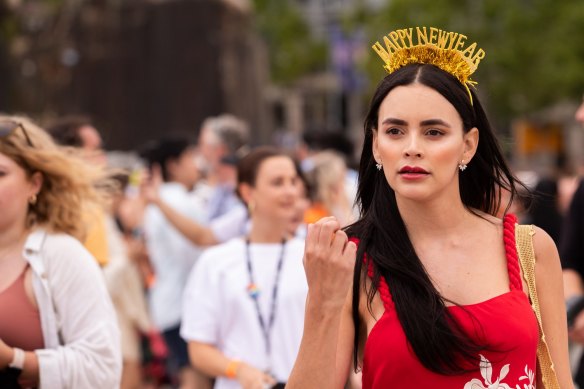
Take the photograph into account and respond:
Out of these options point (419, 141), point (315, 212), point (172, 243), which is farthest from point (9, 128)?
point (172, 243)

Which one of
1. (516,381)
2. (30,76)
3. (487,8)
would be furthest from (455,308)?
(487,8)

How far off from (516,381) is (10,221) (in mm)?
2138

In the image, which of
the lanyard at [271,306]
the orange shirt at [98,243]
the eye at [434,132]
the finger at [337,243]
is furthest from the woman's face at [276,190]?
the finger at [337,243]

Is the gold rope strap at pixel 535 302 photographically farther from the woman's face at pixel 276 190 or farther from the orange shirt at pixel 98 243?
the woman's face at pixel 276 190

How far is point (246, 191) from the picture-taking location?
676cm

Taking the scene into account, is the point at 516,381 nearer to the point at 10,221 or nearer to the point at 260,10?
the point at 10,221

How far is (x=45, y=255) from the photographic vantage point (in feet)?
15.0

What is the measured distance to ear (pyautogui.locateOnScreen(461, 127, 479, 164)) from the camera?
364 cm

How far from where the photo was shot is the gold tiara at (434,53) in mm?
3684

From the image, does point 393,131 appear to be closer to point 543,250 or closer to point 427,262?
point 427,262

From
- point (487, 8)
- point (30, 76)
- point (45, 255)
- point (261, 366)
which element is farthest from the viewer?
point (487, 8)

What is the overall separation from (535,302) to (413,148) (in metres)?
0.62

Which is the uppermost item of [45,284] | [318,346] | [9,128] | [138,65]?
[9,128]

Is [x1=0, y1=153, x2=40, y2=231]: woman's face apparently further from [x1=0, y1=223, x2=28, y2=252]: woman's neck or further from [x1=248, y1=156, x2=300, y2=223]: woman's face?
[x1=248, y1=156, x2=300, y2=223]: woman's face
